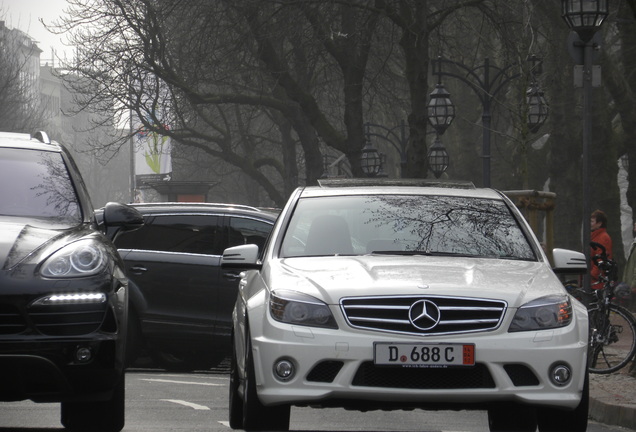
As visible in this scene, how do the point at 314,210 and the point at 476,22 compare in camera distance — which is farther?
the point at 476,22

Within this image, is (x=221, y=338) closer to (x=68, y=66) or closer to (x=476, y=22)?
(x=476, y=22)

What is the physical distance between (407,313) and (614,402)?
15.0ft

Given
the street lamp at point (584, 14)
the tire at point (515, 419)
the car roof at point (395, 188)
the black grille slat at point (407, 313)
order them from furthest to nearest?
the street lamp at point (584, 14), the car roof at point (395, 188), the tire at point (515, 419), the black grille slat at point (407, 313)

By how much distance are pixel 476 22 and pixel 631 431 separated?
81.2 ft

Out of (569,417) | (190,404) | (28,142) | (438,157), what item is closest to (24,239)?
(28,142)

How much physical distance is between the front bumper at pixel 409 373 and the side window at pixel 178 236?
273 inches

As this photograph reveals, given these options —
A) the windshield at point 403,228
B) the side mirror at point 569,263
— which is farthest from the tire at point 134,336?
the side mirror at point 569,263

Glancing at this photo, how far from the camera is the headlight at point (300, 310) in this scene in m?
7.77

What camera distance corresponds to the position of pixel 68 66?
4184 centimetres

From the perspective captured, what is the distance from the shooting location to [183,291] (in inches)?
568

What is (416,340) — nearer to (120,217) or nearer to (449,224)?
(449,224)

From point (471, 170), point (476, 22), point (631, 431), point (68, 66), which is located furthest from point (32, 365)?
point (471, 170)

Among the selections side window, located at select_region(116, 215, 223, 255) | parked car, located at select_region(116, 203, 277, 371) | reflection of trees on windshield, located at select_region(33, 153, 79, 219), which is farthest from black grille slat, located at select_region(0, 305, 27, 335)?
side window, located at select_region(116, 215, 223, 255)

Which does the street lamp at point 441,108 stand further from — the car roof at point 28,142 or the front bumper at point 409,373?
the front bumper at point 409,373
